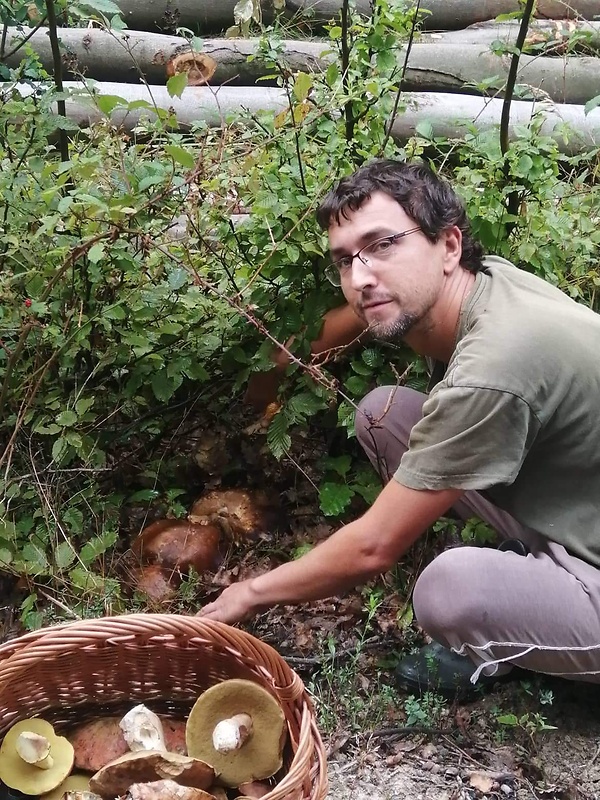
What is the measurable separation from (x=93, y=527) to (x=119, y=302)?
931 millimetres

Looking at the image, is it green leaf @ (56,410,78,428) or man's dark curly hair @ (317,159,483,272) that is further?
green leaf @ (56,410,78,428)

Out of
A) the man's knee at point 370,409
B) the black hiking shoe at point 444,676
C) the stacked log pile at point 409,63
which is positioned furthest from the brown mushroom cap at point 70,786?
the stacked log pile at point 409,63

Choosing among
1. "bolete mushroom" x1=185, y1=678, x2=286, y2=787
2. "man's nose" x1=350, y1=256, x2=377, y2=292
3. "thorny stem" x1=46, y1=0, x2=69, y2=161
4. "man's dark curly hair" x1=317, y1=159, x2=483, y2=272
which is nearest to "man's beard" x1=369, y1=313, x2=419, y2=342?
"man's nose" x1=350, y1=256, x2=377, y2=292

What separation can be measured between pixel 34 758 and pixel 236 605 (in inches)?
25.9

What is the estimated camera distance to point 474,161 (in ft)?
8.29

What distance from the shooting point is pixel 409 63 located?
15.4 feet

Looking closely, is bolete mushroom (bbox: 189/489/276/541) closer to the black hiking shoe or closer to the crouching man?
the crouching man

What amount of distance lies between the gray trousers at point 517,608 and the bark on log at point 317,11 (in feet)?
17.0

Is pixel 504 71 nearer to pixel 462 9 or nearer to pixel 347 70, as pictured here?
pixel 462 9

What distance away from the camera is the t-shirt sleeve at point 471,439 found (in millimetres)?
1678

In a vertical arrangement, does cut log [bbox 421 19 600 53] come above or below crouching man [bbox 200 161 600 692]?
above

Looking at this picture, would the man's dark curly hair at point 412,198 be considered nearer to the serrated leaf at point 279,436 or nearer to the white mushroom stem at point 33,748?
the serrated leaf at point 279,436

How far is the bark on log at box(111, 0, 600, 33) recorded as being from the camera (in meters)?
5.61

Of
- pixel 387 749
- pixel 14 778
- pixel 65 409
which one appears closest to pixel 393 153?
pixel 65 409
